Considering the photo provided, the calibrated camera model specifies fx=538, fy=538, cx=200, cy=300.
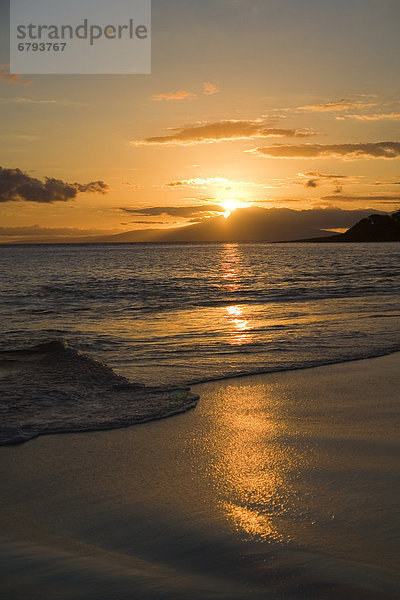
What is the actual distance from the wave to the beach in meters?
0.30

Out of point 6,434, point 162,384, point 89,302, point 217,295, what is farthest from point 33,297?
point 6,434

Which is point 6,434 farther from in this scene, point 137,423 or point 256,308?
point 256,308

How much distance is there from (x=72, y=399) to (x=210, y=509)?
3.71 metres

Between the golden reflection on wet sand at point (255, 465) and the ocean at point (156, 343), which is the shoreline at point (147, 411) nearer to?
the ocean at point (156, 343)

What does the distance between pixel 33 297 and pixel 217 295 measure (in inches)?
323

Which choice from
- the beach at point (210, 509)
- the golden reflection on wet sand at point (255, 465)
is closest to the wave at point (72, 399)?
the beach at point (210, 509)

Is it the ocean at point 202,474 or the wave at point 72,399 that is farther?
the wave at point 72,399

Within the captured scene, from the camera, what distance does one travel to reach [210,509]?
3688 mm

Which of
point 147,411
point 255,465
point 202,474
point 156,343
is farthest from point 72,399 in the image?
point 156,343

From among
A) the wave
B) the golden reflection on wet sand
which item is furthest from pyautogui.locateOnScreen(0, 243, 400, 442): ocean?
the golden reflection on wet sand

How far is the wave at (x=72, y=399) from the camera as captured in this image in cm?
578

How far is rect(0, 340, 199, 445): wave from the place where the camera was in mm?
5777

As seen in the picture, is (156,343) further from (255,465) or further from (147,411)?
(255,465)

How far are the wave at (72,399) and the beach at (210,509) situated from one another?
299mm
